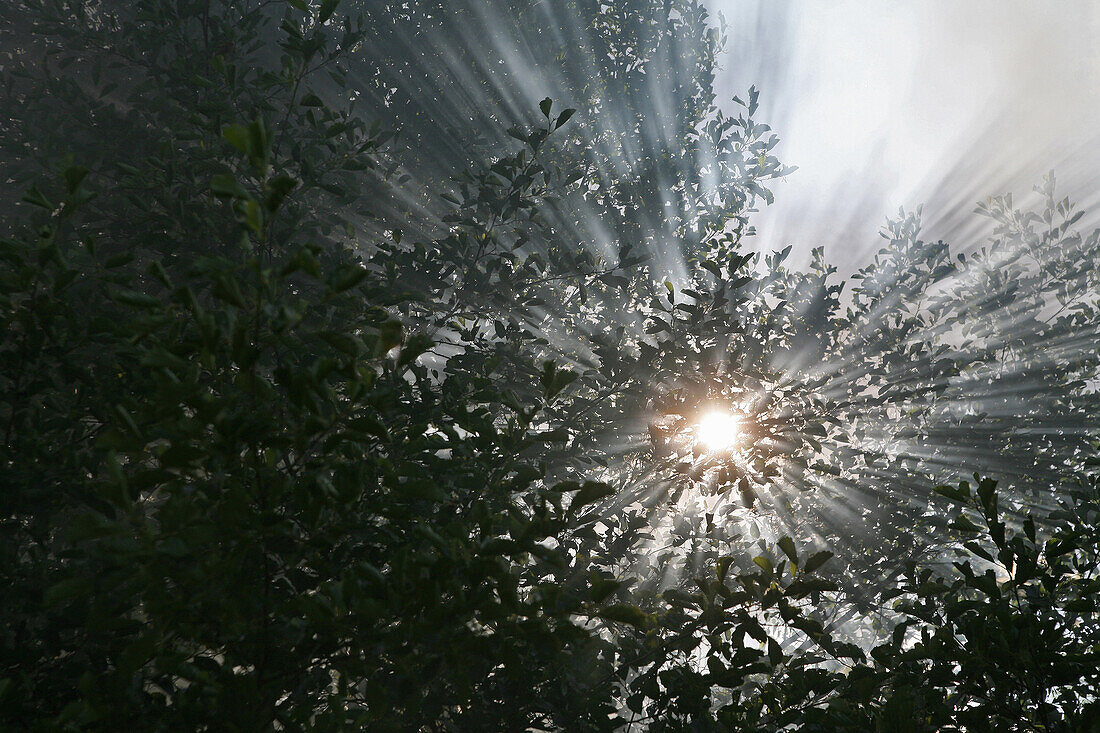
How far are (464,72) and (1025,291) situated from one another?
7.86 meters

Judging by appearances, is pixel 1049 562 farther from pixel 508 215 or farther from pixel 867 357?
pixel 867 357

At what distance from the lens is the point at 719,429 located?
14.2 feet

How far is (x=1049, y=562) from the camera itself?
1.95 metres

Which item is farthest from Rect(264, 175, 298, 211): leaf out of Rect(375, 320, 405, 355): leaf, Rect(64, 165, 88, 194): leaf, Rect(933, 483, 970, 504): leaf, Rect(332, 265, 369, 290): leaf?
Rect(933, 483, 970, 504): leaf

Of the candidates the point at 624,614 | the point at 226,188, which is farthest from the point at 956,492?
the point at 226,188

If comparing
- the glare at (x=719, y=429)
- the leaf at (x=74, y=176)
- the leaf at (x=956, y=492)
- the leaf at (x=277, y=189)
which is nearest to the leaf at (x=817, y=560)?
the leaf at (x=956, y=492)

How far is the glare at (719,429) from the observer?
4188mm

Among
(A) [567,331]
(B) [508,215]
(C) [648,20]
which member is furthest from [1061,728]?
(C) [648,20]

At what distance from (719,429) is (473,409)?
186 centimetres

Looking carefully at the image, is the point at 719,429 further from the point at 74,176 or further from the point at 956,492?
the point at 74,176

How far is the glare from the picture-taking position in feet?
13.7

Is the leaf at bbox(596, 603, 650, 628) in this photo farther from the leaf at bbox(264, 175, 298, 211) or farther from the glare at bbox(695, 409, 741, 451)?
the glare at bbox(695, 409, 741, 451)

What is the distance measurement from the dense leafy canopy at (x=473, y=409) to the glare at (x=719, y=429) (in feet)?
0.43

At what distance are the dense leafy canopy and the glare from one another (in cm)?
13
